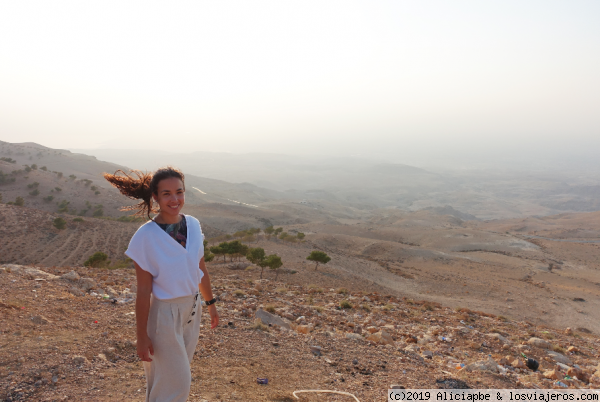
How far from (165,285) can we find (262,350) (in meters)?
3.45

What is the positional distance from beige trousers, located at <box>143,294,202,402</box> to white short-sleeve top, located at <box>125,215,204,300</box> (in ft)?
0.31

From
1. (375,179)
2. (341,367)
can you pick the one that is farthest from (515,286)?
(375,179)

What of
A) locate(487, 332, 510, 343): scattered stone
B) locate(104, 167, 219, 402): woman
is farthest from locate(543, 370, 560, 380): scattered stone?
locate(104, 167, 219, 402): woman

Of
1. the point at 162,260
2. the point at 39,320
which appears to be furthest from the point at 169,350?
the point at 39,320

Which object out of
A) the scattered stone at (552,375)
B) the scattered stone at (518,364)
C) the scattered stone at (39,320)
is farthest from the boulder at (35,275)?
the scattered stone at (552,375)

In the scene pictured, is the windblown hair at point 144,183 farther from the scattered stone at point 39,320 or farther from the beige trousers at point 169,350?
the scattered stone at point 39,320

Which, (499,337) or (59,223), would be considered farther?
(59,223)

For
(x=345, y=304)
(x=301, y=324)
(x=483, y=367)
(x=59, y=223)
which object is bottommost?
(x=59, y=223)

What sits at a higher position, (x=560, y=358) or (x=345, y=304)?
(x=560, y=358)

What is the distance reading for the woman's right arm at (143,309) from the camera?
84.6 inches

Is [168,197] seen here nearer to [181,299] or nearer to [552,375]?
[181,299]

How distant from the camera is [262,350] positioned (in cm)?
513

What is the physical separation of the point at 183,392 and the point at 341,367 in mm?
3135

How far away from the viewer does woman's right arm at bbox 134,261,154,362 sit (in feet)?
7.05
